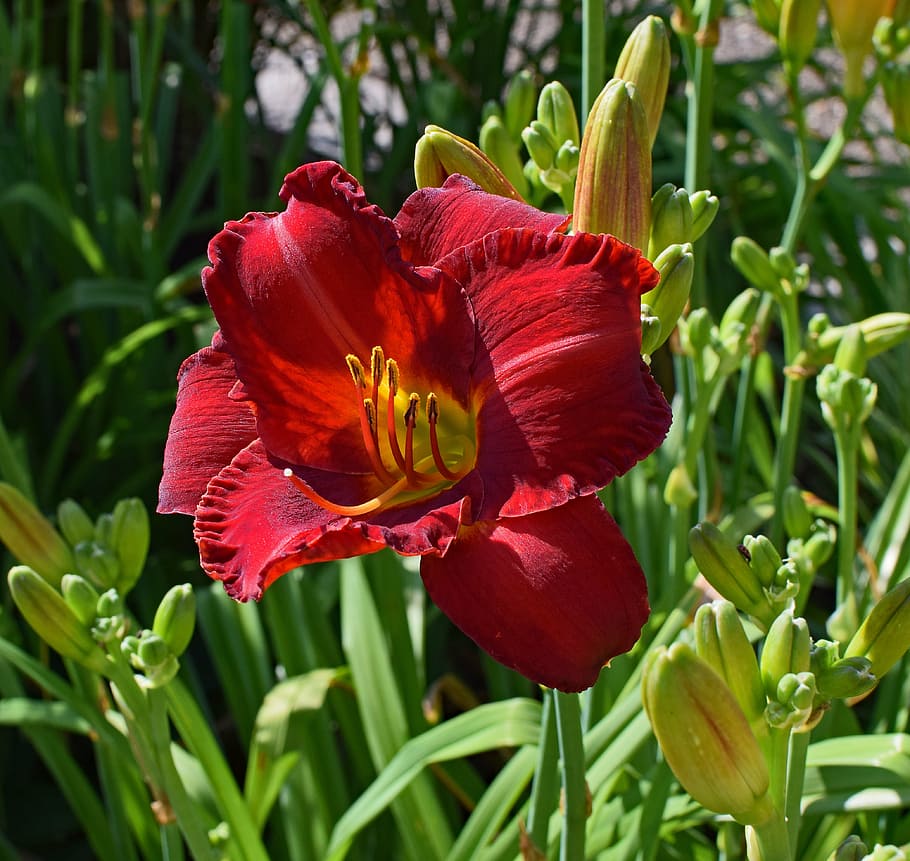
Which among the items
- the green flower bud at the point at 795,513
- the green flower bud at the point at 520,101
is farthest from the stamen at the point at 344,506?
the green flower bud at the point at 520,101

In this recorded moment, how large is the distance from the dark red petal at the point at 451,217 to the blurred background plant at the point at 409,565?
0.07 m

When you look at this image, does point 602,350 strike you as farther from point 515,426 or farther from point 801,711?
point 801,711

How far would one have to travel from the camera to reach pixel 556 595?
622 millimetres

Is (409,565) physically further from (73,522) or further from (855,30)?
(855,30)

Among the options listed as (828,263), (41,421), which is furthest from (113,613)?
(828,263)

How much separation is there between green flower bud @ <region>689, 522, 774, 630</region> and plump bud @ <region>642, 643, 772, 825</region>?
0.15 m

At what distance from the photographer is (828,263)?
7.21 ft

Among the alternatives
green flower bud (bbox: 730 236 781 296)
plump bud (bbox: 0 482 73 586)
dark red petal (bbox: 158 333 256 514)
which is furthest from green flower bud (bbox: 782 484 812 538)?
plump bud (bbox: 0 482 73 586)

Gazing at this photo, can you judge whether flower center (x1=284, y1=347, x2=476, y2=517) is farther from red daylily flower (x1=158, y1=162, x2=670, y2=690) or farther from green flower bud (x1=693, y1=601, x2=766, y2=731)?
green flower bud (x1=693, y1=601, x2=766, y2=731)

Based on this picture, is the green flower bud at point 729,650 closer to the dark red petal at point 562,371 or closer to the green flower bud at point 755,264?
the dark red petal at point 562,371

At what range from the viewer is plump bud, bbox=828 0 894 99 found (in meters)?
1.23

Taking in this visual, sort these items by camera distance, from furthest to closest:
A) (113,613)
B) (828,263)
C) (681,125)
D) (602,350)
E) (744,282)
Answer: (681,125) < (744,282) < (828,263) < (113,613) < (602,350)

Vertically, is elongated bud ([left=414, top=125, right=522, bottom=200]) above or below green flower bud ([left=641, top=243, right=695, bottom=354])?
above

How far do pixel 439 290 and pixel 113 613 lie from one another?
0.43m
